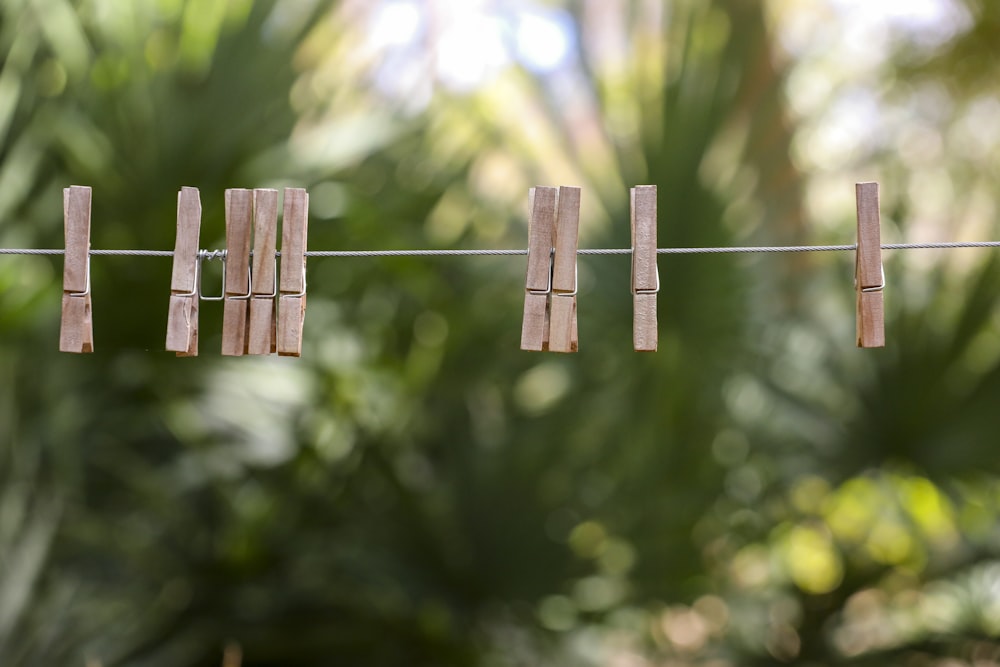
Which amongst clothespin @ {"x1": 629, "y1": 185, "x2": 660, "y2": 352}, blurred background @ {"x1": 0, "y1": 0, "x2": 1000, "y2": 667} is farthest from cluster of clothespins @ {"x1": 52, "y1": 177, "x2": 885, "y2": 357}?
blurred background @ {"x1": 0, "y1": 0, "x2": 1000, "y2": 667}

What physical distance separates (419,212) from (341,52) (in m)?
0.59

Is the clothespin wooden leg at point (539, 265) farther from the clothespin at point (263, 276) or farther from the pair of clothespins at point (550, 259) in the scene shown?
the clothespin at point (263, 276)

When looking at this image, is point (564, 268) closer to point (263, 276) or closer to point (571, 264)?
point (571, 264)

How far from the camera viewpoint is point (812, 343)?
296cm

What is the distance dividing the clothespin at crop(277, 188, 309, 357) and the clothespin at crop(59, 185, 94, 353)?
0.22 meters

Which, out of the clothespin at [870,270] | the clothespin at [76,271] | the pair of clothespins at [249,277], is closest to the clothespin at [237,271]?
the pair of clothespins at [249,277]

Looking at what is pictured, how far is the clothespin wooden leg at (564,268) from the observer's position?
1.21 m

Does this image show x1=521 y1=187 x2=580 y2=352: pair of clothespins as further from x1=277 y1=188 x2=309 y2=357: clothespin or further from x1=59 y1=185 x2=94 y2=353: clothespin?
x1=59 y1=185 x2=94 y2=353: clothespin

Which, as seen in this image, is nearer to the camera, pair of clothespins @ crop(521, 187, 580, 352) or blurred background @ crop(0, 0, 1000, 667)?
pair of clothespins @ crop(521, 187, 580, 352)

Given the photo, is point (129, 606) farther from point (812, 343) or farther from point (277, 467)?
point (812, 343)

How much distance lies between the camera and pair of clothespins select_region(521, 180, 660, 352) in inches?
47.1

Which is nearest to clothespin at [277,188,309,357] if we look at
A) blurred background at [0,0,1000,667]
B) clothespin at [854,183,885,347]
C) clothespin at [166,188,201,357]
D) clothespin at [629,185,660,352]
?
clothespin at [166,188,201,357]

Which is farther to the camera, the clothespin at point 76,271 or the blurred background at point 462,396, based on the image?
the blurred background at point 462,396

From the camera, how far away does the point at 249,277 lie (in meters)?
1.25
